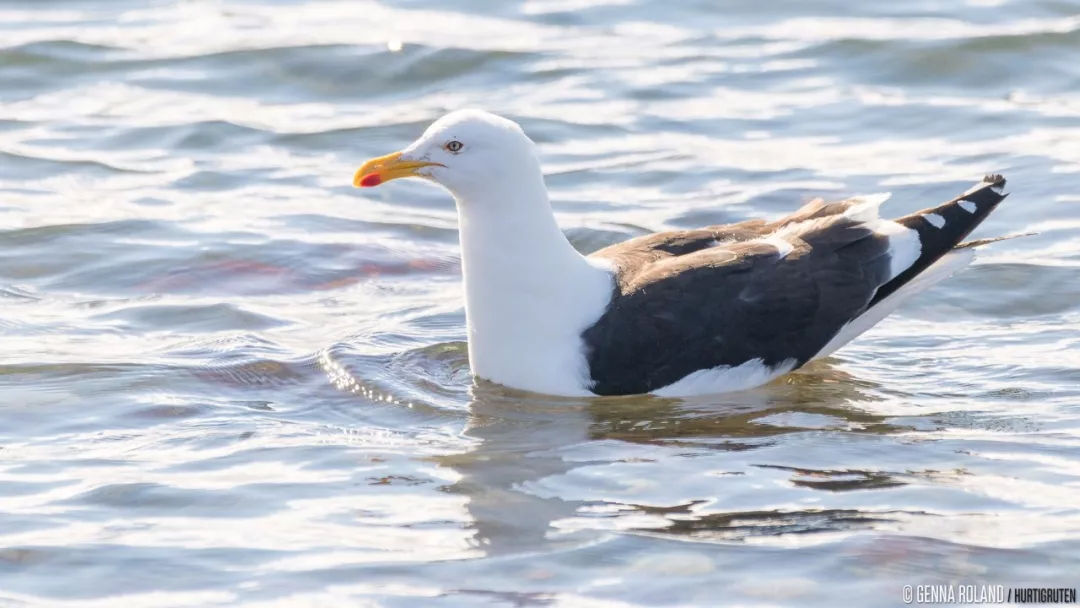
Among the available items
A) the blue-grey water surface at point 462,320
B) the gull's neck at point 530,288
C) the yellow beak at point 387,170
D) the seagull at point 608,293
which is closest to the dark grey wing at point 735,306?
the seagull at point 608,293

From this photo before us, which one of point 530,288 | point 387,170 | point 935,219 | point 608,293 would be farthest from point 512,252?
point 935,219

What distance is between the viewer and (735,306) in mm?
7512

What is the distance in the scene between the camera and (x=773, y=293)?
25.0 ft

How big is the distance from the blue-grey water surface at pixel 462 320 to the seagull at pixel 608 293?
178mm

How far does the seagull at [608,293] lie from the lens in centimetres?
738

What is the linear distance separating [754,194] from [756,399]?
3241mm

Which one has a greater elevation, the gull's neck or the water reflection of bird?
the gull's neck

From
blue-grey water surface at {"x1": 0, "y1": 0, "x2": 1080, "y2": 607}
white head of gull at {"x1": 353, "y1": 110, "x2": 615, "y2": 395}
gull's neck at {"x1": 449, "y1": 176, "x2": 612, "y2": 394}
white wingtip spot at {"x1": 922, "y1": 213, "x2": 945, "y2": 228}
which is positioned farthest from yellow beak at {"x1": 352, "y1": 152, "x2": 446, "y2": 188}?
white wingtip spot at {"x1": 922, "y1": 213, "x2": 945, "y2": 228}

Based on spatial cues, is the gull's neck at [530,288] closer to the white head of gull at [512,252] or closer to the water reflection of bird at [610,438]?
the white head of gull at [512,252]

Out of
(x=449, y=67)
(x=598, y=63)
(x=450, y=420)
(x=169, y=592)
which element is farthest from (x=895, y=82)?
(x=169, y=592)

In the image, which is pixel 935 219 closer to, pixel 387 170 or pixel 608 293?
pixel 608 293

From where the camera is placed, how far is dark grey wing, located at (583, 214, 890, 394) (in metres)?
7.39

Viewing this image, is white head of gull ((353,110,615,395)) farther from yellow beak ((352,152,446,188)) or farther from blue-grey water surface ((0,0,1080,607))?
blue-grey water surface ((0,0,1080,607))

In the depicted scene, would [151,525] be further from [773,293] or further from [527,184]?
[773,293]
